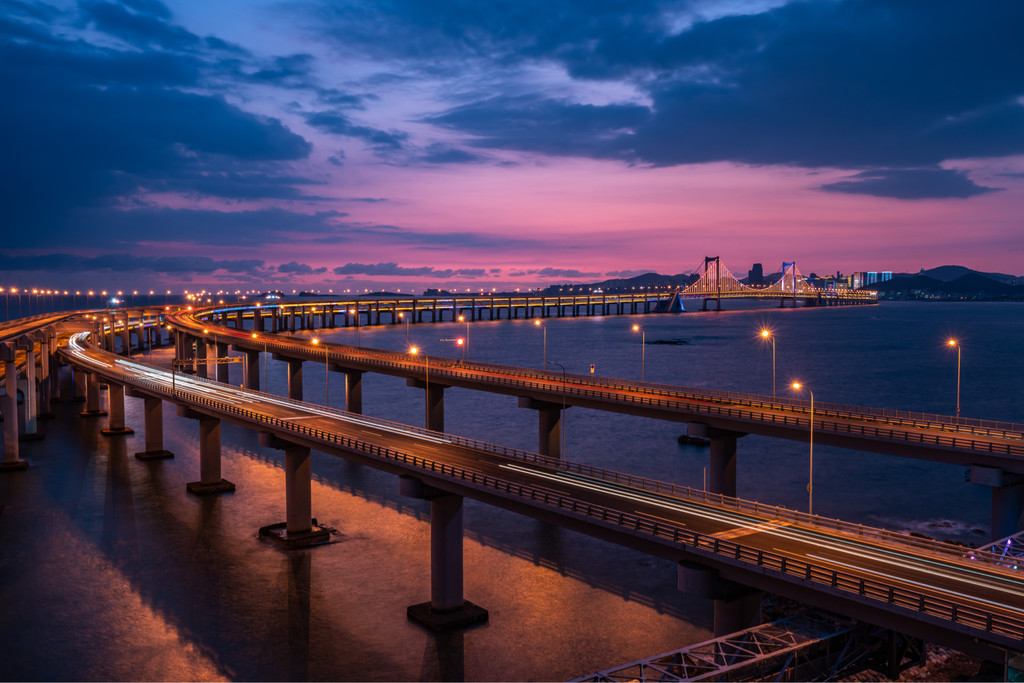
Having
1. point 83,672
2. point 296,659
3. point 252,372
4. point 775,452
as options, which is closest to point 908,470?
point 775,452

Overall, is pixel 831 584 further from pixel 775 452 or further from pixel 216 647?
pixel 775 452

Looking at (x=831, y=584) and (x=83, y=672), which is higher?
(x=831, y=584)

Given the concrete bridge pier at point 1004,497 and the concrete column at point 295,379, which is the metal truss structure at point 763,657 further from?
the concrete column at point 295,379

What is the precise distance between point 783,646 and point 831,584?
4.51 metres

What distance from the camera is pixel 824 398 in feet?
369

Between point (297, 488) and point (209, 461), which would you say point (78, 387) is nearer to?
point (209, 461)

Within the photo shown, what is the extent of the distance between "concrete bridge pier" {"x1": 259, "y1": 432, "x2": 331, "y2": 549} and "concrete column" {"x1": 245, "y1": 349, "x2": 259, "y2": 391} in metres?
66.6

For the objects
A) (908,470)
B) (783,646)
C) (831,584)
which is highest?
(831,584)

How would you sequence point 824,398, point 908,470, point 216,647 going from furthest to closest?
point 824,398 < point 908,470 < point 216,647

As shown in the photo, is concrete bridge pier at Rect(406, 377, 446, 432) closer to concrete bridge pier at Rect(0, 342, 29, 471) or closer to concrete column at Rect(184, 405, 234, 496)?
concrete column at Rect(184, 405, 234, 496)

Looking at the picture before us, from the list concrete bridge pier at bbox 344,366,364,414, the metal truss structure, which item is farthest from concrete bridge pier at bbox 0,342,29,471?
the metal truss structure

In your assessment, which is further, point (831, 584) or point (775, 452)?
point (775, 452)

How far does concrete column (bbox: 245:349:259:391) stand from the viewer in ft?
366

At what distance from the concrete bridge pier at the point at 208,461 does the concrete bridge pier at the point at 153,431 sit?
39.0ft
